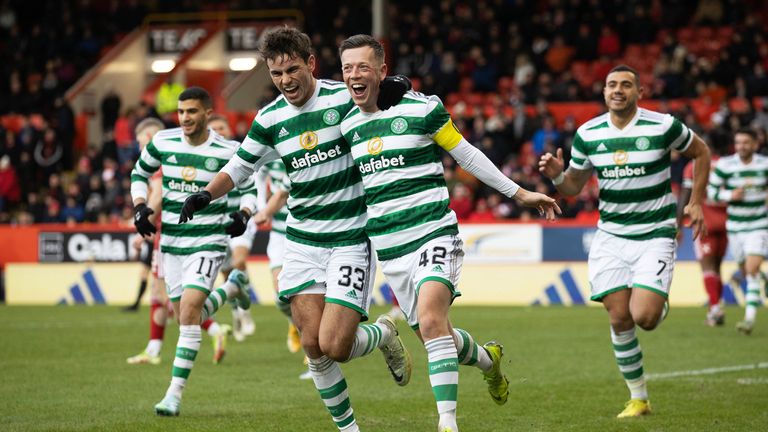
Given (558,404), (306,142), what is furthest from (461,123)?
(306,142)

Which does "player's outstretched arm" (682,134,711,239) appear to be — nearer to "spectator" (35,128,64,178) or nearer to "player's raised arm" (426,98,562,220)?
"player's raised arm" (426,98,562,220)

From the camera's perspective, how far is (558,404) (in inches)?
359

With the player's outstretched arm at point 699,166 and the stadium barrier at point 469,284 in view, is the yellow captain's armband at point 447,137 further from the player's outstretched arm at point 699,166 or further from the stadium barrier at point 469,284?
the stadium barrier at point 469,284

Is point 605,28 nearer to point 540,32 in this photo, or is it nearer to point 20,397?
point 540,32

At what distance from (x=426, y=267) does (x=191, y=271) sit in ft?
10.4

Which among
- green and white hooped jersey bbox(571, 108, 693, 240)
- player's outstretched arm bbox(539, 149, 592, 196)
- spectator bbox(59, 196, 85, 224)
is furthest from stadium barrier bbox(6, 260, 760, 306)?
green and white hooped jersey bbox(571, 108, 693, 240)

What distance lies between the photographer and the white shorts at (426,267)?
7.01m

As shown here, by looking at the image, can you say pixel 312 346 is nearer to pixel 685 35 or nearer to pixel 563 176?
pixel 563 176

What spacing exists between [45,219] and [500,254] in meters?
10.8

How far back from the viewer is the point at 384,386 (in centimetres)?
1041

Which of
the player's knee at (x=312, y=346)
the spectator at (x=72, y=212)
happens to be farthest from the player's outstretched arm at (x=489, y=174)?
the spectator at (x=72, y=212)

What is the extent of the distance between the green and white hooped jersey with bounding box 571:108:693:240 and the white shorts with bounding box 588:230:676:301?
6 cm

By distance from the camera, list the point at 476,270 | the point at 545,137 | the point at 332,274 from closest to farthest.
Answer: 1. the point at 332,274
2. the point at 476,270
3. the point at 545,137

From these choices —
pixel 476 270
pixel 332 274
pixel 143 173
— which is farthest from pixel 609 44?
pixel 332 274
